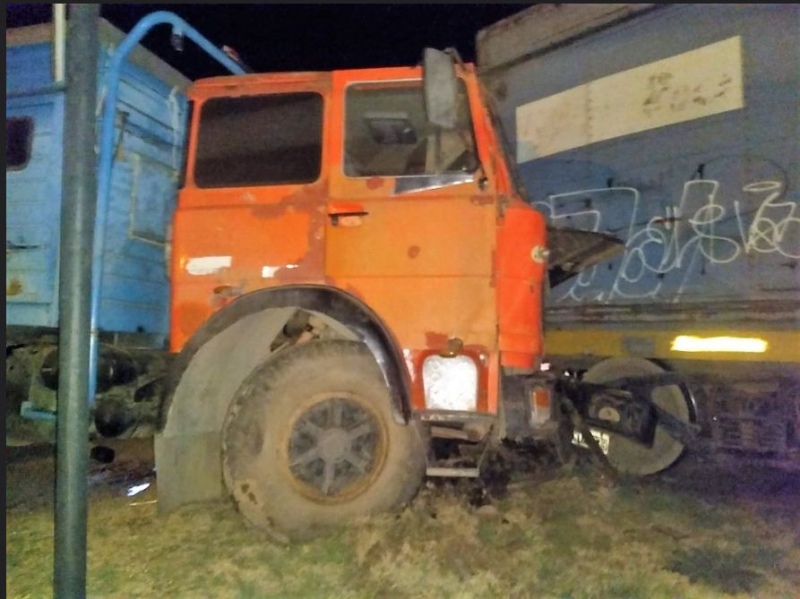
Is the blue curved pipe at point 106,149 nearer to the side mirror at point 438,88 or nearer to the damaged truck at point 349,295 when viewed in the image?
the damaged truck at point 349,295

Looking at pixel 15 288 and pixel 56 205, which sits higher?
pixel 56 205

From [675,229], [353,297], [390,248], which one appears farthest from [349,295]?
[675,229]

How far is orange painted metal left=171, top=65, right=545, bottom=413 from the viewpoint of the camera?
133 inches

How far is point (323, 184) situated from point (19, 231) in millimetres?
1838

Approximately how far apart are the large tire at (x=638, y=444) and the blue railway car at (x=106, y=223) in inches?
116

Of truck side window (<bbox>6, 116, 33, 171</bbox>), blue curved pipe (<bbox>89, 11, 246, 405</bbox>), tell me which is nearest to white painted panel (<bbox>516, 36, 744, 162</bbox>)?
blue curved pipe (<bbox>89, 11, 246, 405</bbox>)

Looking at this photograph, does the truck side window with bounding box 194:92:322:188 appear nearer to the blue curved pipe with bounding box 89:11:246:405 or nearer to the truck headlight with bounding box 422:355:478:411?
the blue curved pipe with bounding box 89:11:246:405

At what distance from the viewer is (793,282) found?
3.74 metres

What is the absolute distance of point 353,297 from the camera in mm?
3432

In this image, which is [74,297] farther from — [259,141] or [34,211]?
[34,211]

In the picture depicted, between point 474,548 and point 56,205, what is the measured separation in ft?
9.67

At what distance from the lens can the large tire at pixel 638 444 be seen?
4602mm

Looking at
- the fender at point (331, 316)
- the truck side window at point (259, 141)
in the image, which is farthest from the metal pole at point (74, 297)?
the truck side window at point (259, 141)

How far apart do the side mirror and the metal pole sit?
4.53ft
